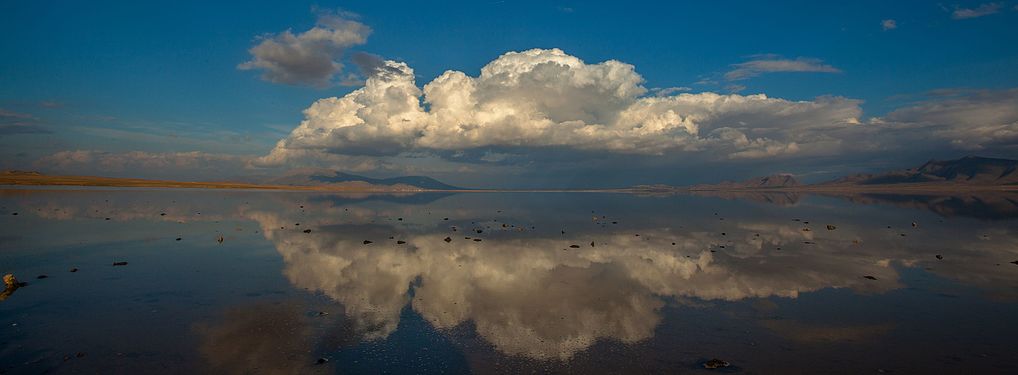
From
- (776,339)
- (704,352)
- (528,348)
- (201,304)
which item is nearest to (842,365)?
(776,339)

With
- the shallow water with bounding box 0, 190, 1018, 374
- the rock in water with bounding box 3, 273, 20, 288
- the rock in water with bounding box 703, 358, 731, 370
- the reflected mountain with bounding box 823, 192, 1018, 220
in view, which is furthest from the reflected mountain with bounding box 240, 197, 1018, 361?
the reflected mountain with bounding box 823, 192, 1018, 220

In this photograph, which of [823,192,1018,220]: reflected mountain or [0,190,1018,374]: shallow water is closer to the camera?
[0,190,1018,374]: shallow water

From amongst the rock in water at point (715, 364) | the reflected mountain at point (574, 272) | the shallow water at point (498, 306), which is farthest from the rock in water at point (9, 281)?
the rock in water at point (715, 364)

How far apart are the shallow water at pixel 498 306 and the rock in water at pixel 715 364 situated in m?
0.22

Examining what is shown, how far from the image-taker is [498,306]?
20156 mm

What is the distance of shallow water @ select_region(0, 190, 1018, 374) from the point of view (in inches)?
562

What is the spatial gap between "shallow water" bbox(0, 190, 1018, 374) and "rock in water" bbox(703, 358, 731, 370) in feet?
0.72

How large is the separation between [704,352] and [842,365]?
3.83 m

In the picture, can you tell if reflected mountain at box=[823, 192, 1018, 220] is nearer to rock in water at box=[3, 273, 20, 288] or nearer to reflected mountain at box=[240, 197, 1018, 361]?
reflected mountain at box=[240, 197, 1018, 361]

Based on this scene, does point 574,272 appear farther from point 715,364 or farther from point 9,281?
point 9,281

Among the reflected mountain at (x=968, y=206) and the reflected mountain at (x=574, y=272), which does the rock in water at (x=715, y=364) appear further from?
the reflected mountain at (x=968, y=206)

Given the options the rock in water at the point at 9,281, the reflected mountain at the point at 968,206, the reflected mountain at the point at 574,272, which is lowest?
the reflected mountain at the point at 968,206

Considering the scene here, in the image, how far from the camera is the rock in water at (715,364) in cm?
1384

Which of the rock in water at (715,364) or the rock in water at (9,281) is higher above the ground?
the rock in water at (9,281)
